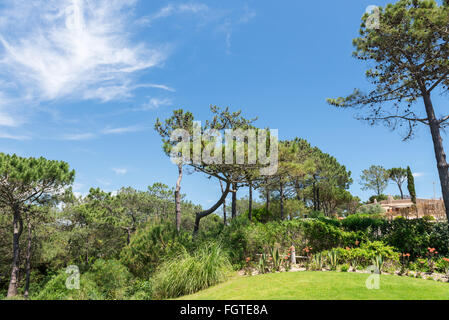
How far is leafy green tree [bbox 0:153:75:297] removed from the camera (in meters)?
13.4

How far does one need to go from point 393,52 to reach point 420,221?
18.7 feet

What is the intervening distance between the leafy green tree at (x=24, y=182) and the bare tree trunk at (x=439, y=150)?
17.1 metres

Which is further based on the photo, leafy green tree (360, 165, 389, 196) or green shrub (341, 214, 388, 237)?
leafy green tree (360, 165, 389, 196)

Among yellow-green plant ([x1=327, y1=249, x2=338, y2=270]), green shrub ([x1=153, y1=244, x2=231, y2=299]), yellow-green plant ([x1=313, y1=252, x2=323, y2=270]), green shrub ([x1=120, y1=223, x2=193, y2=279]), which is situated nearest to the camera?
green shrub ([x1=153, y1=244, x2=231, y2=299])

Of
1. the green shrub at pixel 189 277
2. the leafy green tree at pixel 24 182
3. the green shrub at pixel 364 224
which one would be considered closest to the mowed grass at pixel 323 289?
the green shrub at pixel 189 277

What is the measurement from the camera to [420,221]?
845 cm

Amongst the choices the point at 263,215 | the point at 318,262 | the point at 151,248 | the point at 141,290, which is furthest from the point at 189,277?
the point at 263,215

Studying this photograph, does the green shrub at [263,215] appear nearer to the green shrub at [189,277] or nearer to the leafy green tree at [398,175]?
the green shrub at [189,277]

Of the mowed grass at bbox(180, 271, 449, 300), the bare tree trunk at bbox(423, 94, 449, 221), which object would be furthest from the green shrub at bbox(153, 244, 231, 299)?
the bare tree trunk at bbox(423, 94, 449, 221)

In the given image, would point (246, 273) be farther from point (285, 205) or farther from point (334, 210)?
point (334, 210)

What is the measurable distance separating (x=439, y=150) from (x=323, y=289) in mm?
6959

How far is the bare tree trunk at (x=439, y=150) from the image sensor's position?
28.0 feet

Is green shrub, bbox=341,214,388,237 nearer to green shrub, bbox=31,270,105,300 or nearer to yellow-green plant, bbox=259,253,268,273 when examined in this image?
yellow-green plant, bbox=259,253,268,273

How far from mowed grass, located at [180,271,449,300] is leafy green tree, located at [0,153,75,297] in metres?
12.3
